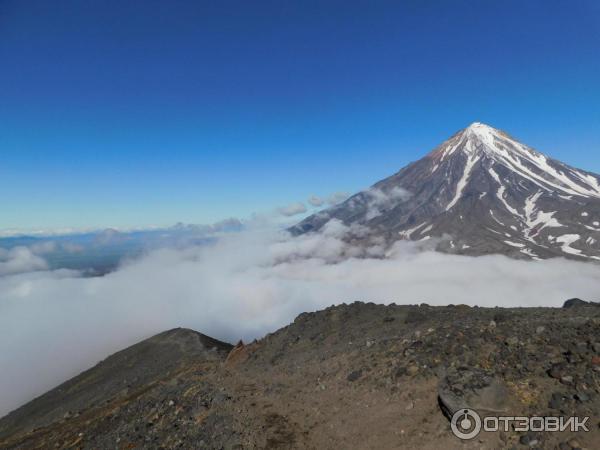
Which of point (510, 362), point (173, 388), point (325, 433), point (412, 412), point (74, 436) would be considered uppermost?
point (510, 362)

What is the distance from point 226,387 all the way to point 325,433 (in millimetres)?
9101

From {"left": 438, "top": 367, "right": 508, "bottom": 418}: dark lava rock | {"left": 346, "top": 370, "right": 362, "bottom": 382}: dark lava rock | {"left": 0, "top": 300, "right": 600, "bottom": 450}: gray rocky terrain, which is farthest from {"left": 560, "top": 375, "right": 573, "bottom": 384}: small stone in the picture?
{"left": 346, "top": 370, "right": 362, "bottom": 382}: dark lava rock

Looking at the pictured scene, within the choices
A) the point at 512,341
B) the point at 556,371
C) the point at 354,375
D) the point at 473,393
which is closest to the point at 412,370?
the point at 354,375

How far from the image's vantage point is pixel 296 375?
813 inches

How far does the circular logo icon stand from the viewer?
11.0 metres

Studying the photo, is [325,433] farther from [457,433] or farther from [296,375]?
[296,375]

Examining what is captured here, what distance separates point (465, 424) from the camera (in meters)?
11.3

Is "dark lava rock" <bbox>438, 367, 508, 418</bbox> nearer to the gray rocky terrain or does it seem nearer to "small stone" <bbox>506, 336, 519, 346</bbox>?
the gray rocky terrain

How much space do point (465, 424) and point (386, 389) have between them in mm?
4118

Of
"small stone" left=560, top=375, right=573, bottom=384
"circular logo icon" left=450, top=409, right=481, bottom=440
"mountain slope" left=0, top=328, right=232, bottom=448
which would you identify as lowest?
"mountain slope" left=0, top=328, right=232, bottom=448

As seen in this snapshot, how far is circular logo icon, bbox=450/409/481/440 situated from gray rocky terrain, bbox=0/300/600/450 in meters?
0.23

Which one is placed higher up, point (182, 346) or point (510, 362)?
point (510, 362)

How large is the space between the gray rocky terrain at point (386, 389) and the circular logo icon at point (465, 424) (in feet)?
0.75

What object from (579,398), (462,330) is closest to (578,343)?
(579,398)
